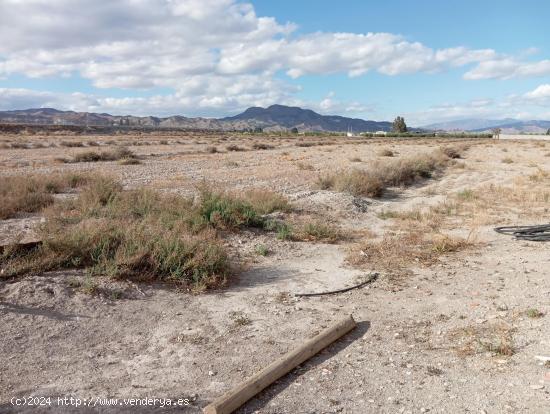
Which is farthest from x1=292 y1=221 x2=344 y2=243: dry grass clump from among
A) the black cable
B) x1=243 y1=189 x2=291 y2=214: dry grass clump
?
the black cable

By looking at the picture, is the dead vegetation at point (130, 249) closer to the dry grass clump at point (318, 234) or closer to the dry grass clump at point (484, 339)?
the dry grass clump at point (318, 234)

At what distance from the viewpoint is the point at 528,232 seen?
10.2 meters

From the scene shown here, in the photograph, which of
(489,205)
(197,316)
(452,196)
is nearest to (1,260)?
(197,316)

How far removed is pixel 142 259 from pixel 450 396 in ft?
14.5

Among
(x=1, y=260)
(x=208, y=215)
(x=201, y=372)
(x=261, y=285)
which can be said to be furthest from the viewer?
(x=208, y=215)

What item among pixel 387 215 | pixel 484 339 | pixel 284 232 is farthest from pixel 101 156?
pixel 484 339

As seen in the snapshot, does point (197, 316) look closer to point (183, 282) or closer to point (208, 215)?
point (183, 282)

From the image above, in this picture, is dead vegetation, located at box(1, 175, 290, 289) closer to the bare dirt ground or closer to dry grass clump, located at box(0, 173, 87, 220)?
the bare dirt ground

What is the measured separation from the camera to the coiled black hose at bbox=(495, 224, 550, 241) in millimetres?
9907

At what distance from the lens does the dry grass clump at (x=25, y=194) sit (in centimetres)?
1084

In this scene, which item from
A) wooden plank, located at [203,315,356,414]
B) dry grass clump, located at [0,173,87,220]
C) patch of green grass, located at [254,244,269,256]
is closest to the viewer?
wooden plank, located at [203,315,356,414]

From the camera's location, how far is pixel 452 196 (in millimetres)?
16172

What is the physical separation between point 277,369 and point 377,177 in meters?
13.6

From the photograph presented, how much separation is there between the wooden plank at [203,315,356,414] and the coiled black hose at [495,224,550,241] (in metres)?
5.90
